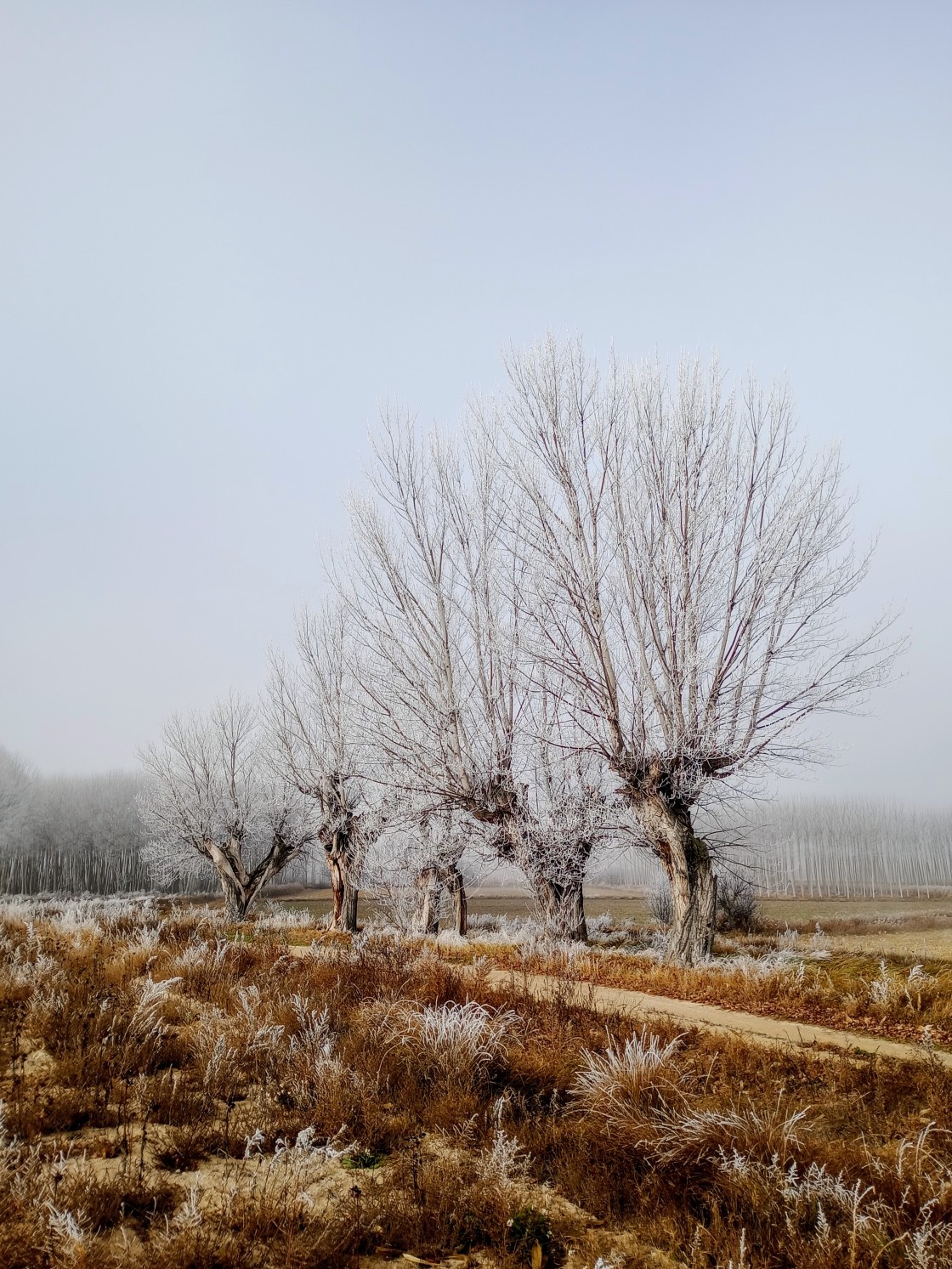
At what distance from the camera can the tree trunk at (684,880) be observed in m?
10.5

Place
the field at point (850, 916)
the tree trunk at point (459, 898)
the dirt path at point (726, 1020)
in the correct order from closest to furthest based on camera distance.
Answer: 1. the dirt path at point (726, 1020)
2. the tree trunk at point (459, 898)
3. the field at point (850, 916)

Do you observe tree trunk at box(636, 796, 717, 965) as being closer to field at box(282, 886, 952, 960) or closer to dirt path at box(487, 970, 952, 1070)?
dirt path at box(487, 970, 952, 1070)

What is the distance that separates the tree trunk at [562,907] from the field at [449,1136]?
6.10m

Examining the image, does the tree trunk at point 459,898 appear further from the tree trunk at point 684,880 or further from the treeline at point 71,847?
the treeline at point 71,847

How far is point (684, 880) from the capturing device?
10.6m

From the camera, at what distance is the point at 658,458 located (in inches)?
446

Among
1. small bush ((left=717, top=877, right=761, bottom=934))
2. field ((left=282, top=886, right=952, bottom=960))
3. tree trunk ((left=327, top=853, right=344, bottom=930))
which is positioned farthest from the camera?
small bush ((left=717, top=877, right=761, bottom=934))

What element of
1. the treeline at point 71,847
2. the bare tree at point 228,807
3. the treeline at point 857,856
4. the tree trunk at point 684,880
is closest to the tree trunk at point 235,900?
the bare tree at point 228,807

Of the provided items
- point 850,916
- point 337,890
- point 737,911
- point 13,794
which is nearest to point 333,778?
point 337,890

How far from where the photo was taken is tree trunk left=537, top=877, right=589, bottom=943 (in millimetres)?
13078

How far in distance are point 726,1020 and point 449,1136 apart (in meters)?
3.97

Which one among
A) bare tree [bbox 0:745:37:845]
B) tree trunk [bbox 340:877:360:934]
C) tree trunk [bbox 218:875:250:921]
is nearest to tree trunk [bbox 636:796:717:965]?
tree trunk [bbox 340:877:360:934]

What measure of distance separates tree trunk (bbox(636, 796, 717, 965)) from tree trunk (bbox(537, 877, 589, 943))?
2691 millimetres

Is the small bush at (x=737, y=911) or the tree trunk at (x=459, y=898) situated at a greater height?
the tree trunk at (x=459, y=898)
